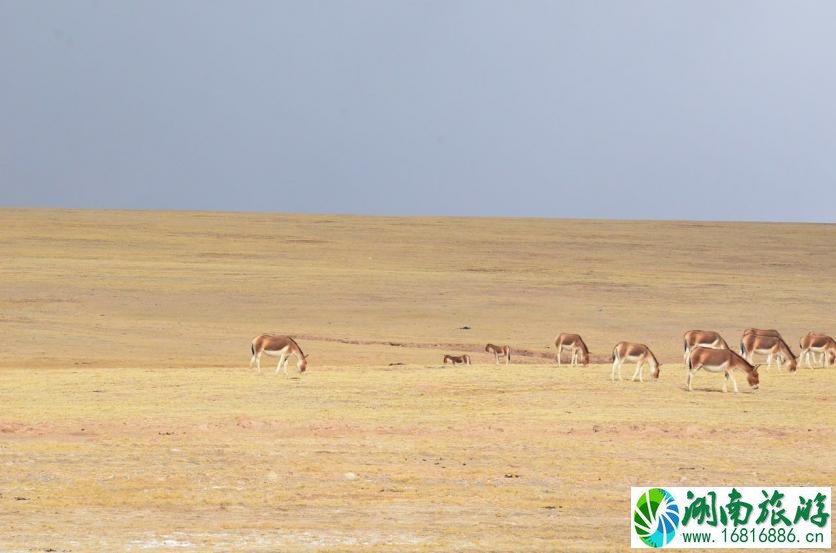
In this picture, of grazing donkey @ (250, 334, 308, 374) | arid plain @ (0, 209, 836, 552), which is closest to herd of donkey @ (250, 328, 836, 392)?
grazing donkey @ (250, 334, 308, 374)

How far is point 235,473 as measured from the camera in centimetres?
1526

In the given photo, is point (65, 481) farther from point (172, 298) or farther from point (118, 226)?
point (118, 226)

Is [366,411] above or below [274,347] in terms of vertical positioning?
below

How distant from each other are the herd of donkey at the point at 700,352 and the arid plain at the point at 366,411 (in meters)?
0.51

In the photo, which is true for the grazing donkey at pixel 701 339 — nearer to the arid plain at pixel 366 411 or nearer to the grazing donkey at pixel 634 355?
the arid plain at pixel 366 411

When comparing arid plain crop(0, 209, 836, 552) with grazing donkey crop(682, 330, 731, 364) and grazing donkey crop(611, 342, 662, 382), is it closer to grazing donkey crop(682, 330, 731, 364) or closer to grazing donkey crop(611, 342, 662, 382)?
grazing donkey crop(611, 342, 662, 382)

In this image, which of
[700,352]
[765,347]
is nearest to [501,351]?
[765,347]

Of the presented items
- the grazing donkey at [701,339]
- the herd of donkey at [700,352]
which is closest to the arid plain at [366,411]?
the herd of donkey at [700,352]

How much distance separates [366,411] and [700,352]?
20.1 feet

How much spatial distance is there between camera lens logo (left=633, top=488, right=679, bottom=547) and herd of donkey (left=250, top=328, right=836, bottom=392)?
34.6ft

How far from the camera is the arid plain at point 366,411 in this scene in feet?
42.4

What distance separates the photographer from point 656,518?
39.8ft

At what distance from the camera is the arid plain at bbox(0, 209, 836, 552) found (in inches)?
509

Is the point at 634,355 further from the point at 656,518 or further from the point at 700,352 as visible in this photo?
the point at 656,518
